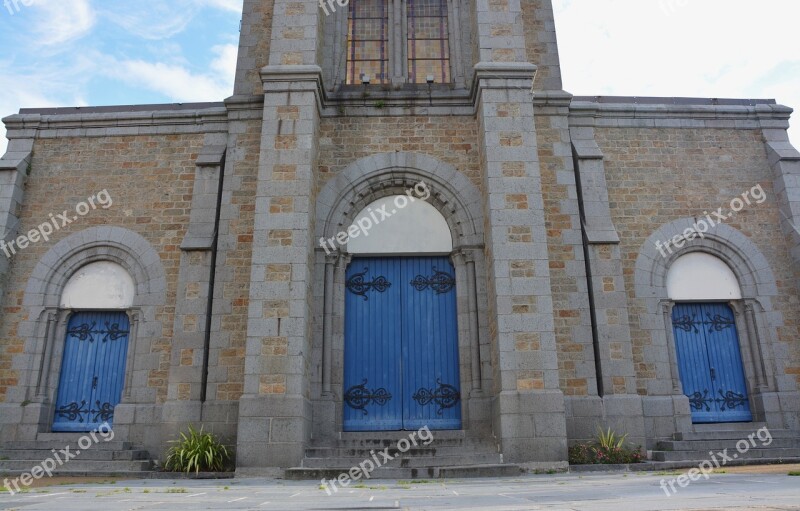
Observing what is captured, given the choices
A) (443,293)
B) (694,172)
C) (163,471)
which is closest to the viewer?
(163,471)

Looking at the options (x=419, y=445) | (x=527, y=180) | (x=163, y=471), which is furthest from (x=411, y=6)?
(x=163, y=471)

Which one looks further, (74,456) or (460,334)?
(460,334)

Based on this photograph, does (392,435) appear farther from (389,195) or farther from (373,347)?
(389,195)

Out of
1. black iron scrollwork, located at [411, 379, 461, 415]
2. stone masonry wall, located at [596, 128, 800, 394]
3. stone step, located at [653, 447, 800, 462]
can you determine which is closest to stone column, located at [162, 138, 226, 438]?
black iron scrollwork, located at [411, 379, 461, 415]

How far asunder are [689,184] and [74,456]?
39.3ft

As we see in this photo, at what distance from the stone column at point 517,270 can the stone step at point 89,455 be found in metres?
5.74

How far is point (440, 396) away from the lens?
1024cm

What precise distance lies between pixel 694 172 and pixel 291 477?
936 centimetres

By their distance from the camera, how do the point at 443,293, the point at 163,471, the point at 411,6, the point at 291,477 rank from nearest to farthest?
the point at 291,477, the point at 163,471, the point at 443,293, the point at 411,6

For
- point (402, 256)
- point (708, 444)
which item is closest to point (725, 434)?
point (708, 444)

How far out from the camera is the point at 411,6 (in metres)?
12.7

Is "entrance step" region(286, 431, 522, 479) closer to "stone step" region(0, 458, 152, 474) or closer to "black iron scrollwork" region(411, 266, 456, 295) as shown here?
"black iron scrollwork" region(411, 266, 456, 295)

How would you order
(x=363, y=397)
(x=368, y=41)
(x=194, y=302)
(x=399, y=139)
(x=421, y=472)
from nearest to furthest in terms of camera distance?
(x=421, y=472)
(x=363, y=397)
(x=194, y=302)
(x=399, y=139)
(x=368, y=41)

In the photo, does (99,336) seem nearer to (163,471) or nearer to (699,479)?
(163,471)
